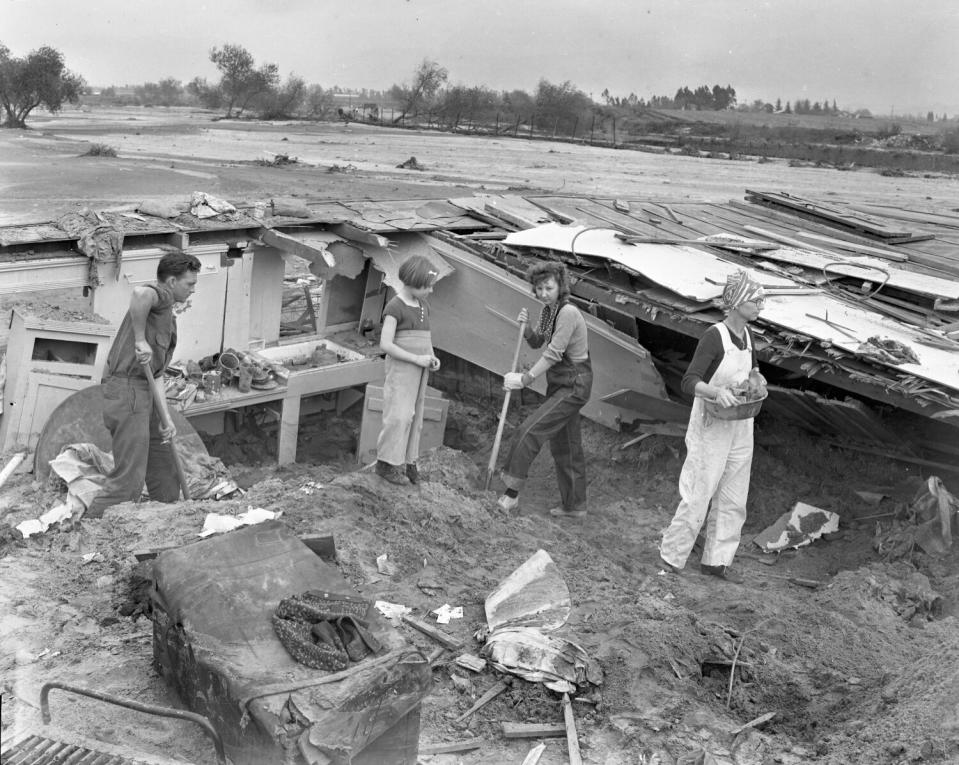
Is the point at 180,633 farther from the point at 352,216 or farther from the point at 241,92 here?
the point at 241,92

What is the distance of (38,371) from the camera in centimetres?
793

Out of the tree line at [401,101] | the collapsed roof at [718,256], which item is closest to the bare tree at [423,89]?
the tree line at [401,101]

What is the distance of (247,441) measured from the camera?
10.4 meters

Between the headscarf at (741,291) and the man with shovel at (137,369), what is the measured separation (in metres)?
3.46

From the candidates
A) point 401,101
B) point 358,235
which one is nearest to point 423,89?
point 401,101

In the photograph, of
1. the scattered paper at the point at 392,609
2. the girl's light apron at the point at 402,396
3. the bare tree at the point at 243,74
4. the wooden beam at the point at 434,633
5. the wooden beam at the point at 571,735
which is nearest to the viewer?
the wooden beam at the point at 571,735

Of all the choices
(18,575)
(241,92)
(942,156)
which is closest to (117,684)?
(18,575)

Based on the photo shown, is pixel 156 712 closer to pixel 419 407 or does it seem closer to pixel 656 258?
pixel 419 407

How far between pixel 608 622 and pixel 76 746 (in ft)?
9.19

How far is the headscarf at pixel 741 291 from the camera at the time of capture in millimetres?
5789

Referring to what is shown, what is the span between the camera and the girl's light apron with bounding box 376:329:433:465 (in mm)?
6387

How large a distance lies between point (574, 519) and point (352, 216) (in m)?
5.44

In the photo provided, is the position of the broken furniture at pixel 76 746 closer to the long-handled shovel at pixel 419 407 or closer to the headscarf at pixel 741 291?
the long-handled shovel at pixel 419 407

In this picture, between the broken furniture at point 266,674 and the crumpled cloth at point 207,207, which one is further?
the crumpled cloth at point 207,207
